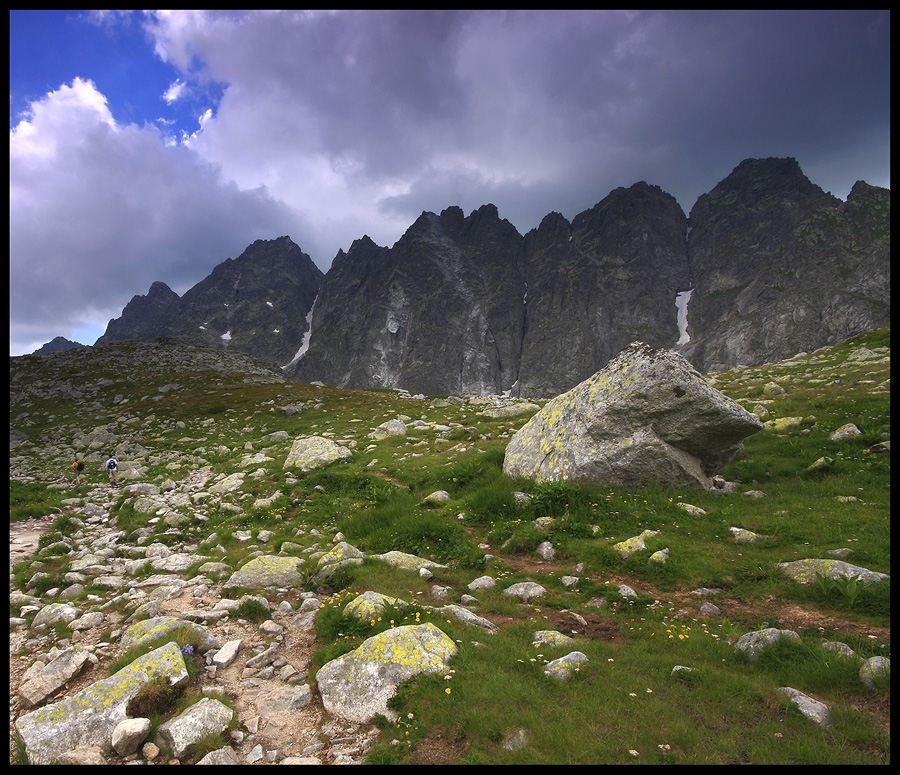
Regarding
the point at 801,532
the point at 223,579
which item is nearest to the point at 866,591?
the point at 801,532

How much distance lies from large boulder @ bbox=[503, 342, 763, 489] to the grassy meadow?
71cm

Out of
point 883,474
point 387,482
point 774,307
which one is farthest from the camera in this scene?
point 774,307

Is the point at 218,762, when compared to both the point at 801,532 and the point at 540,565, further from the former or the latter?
the point at 801,532

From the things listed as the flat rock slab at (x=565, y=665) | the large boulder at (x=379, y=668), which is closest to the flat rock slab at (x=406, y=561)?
the large boulder at (x=379, y=668)

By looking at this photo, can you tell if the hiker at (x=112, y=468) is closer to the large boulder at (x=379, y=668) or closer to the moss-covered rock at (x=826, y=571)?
the large boulder at (x=379, y=668)

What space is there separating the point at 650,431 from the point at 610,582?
18.8 ft

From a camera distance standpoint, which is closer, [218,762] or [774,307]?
[218,762]

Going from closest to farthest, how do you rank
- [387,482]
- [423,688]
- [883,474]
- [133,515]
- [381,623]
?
1. [423,688]
2. [381,623]
3. [883,474]
4. [133,515]
5. [387,482]

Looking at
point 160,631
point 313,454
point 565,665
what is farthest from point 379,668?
point 313,454

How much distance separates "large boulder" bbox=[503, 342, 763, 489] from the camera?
12211 mm

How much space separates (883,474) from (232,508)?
19.7 metres

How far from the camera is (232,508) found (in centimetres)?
1462

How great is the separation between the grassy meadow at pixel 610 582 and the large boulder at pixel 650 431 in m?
0.71

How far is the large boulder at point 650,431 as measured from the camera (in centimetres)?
1221
